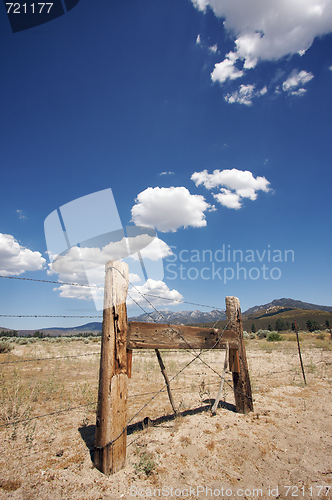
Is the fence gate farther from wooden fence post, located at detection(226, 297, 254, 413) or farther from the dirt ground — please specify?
wooden fence post, located at detection(226, 297, 254, 413)

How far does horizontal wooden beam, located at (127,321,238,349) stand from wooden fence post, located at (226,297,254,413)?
18 centimetres

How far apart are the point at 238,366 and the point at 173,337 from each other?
7.45 ft

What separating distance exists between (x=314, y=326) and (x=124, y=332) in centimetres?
4822

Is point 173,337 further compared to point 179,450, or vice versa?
point 173,337

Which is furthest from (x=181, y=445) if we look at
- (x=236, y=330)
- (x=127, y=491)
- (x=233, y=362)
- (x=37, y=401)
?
(x=37, y=401)

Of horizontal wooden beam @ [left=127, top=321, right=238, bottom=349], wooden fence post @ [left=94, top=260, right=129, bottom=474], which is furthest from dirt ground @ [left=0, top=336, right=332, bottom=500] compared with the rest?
horizontal wooden beam @ [left=127, top=321, right=238, bottom=349]

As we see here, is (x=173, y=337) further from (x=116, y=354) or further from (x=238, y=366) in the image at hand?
(x=238, y=366)

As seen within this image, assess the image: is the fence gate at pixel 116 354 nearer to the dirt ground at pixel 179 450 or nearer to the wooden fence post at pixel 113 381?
the wooden fence post at pixel 113 381

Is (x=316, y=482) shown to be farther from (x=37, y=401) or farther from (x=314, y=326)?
(x=314, y=326)

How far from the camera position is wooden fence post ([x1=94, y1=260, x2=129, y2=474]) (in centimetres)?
321

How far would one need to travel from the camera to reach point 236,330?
5.77 meters

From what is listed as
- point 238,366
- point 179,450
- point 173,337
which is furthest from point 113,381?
point 238,366

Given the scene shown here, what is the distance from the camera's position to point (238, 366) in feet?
18.4

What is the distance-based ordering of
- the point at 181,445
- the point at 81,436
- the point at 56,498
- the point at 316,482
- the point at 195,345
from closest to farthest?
the point at 56,498 < the point at 316,482 < the point at 181,445 < the point at 81,436 < the point at 195,345
